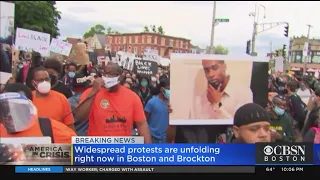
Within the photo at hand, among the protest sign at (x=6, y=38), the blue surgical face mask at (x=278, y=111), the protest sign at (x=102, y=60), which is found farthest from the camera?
the blue surgical face mask at (x=278, y=111)

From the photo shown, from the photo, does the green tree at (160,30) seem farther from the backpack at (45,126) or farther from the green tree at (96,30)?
the backpack at (45,126)

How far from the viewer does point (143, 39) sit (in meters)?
3.31

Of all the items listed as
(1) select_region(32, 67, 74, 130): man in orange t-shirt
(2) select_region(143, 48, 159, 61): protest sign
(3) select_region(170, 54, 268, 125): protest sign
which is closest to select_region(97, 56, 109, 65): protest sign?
(2) select_region(143, 48, 159, 61): protest sign

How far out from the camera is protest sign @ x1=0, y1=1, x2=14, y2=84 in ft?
10.5

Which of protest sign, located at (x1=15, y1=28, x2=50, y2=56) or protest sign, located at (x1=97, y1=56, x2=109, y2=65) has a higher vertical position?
protest sign, located at (x1=15, y1=28, x2=50, y2=56)

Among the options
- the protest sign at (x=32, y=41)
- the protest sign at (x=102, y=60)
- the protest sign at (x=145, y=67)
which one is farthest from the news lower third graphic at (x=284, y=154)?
the protest sign at (x=32, y=41)

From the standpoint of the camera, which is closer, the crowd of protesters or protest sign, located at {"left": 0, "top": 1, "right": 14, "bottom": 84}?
protest sign, located at {"left": 0, "top": 1, "right": 14, "bottom": 84}

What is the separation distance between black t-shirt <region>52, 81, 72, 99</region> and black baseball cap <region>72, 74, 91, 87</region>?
66 millimetres

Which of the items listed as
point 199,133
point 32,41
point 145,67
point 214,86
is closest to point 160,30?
point 145,67

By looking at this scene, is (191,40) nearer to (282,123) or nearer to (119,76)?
(119,76)

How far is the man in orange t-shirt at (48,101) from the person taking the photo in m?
3.30

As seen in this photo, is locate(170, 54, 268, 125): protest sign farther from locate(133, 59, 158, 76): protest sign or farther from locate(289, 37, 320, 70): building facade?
locate(289, 37, 320, 70): building facade

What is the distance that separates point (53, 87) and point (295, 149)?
1966mm

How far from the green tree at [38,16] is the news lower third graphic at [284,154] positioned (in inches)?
73.1
